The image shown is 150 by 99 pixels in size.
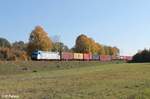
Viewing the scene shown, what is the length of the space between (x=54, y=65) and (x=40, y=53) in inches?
1032

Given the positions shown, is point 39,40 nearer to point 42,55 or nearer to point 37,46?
point 37,46

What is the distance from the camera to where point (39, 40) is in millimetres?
128625

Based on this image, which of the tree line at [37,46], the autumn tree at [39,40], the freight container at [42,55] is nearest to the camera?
the tree line at [37,46]

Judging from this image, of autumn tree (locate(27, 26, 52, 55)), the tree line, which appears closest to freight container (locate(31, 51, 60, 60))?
the tree line

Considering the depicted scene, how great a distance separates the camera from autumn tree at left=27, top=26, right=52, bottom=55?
4925 inches

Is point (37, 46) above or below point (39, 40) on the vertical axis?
below

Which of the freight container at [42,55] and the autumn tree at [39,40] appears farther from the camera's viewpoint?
the autumn tree at [39,40]

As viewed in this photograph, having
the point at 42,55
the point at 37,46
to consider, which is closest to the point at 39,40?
the point at 37,46

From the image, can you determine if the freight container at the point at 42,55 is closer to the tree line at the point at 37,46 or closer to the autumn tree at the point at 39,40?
the tree line at the point at 37,46

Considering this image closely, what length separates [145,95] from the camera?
17797mm

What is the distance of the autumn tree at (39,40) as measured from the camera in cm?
12510

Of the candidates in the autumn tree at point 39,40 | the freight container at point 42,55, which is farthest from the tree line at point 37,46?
the freight container at point 42,55

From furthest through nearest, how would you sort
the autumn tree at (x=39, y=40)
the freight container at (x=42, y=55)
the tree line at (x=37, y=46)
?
the autumn tree at (x=39, y=40) → the freight container at (x=42, y=55) → the tree line at (x=37, y=46)

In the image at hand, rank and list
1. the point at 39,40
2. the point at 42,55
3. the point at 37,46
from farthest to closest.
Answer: the point at 39,40 < the point at 37,46 < the point at 42,55
